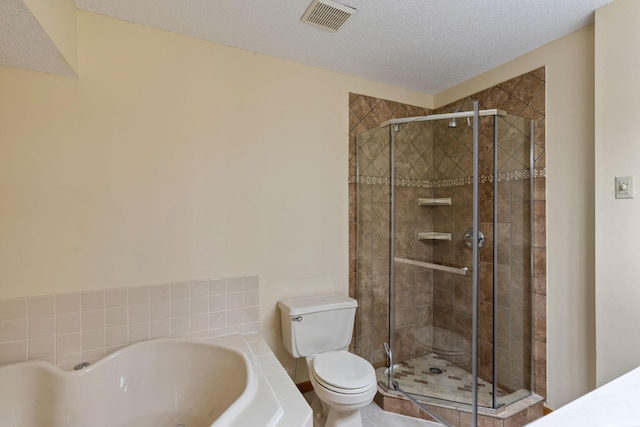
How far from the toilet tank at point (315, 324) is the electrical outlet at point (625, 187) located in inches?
62.2

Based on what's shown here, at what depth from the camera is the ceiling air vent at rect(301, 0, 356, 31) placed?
5.02ft

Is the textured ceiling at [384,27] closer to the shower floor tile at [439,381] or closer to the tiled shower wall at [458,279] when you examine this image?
the tiled shower wall at [458,279]

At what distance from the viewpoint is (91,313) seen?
1.58m

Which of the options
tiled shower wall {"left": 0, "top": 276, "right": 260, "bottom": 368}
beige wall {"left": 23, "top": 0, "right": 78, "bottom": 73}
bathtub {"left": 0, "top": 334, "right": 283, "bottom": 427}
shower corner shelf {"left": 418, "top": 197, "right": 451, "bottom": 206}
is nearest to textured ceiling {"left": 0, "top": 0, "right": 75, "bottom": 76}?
beige wall {"left": 23, "top": 0, "right": 78, "bottom": 73}

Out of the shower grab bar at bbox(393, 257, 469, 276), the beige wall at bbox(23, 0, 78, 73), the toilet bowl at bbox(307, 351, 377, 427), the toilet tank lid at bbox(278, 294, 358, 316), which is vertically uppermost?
the beige wall at bbox(23, 0, 78, 73)

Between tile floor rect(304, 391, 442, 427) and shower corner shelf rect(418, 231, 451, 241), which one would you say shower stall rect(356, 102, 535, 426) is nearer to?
shower corner shelf rect(418, 231, 451, 241)

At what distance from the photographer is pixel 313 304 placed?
1.99m

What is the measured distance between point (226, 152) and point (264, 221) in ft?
1.68

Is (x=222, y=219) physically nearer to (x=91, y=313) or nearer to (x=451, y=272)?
(x=91, y=313)

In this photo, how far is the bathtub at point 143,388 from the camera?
1.33m

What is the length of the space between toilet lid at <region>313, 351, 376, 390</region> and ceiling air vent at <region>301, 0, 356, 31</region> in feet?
6.51

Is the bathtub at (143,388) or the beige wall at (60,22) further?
the bathtub at (143,388)

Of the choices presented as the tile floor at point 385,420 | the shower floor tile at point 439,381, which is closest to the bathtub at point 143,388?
the tile floor at point 385,420

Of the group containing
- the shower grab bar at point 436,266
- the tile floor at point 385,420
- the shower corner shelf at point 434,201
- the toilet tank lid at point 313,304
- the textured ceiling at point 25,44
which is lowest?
the tile floor at point 385,420
